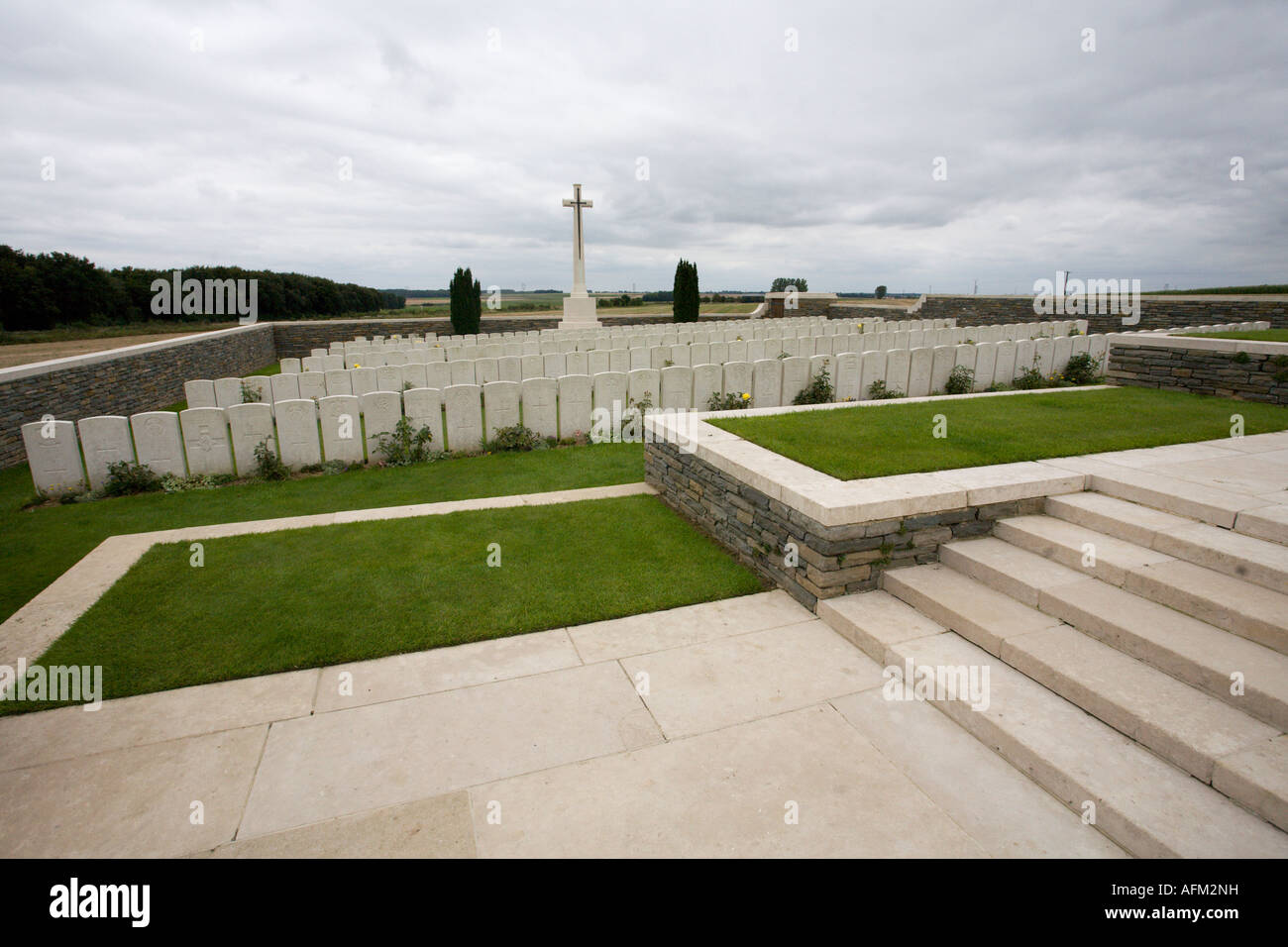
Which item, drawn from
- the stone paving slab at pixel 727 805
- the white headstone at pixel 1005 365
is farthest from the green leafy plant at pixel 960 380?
the stone paving slab at pixel 727 805

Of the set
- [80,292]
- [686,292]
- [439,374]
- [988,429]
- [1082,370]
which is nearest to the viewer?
[988,429]

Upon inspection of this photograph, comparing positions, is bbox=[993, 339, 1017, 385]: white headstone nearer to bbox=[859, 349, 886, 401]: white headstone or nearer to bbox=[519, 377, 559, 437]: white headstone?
bbox=[859, 349, 886, 401]: white headstone

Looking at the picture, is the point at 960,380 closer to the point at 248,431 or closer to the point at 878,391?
the point at 878,391

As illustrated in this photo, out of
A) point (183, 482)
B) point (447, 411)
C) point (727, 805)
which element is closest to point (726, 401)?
point (447, 411)

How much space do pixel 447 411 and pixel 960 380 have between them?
26.6ft

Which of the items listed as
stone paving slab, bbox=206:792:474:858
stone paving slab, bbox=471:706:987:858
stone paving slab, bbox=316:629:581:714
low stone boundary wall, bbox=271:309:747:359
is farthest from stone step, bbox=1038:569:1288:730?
low stone boundary wall, bbox=271:309:747:359

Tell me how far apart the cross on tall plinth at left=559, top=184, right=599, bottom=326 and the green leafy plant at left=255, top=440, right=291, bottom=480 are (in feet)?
49.8

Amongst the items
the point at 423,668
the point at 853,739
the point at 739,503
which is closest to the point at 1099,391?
the point at 739,503

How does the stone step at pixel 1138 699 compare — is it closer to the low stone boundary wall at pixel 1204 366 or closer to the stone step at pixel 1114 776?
the stone step at pixel 1114 776

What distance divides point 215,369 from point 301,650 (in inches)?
608

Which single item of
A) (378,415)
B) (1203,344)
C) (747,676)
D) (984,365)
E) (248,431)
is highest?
(1203,344)

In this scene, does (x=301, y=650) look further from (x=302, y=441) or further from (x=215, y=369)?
(x=215, y=369)

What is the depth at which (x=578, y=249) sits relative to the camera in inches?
809
